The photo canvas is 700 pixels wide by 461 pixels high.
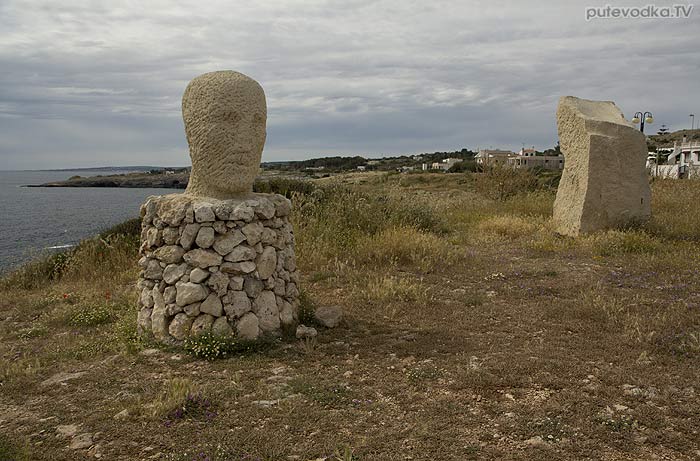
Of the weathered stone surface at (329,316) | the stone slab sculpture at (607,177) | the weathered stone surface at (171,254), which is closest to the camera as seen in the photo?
the weathered stone surface at (171,254)

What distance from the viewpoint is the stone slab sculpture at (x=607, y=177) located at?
32.7ft

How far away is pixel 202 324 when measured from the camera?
4.71 meters

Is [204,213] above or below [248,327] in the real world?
above

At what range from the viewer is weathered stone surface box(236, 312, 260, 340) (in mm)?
4750

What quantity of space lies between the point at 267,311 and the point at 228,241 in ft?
2.47

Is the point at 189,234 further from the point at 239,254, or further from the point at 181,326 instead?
the point at 181,326

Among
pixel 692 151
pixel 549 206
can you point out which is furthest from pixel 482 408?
pixel 692 151

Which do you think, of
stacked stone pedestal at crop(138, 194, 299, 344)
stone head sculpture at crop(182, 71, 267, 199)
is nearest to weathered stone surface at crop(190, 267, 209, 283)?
stacked stone pedestal at crop(138, 194, 299, 344)

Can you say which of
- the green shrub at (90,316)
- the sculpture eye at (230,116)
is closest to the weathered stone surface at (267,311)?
the sculpture eye at (230,116)

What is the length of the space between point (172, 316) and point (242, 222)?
1.08m

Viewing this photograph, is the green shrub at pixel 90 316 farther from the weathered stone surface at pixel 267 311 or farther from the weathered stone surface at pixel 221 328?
the weathered stone surface at pixel 267 311

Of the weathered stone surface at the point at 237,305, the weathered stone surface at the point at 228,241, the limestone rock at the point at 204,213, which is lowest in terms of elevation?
the weathered stone surface at the point at 237,305

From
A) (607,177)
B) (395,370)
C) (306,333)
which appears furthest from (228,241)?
(607,177)

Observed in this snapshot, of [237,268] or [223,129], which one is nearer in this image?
[237,268]
